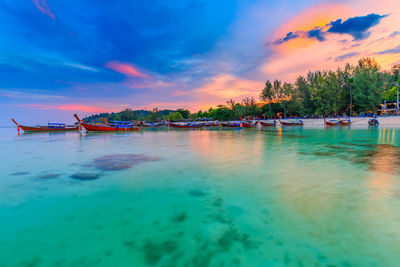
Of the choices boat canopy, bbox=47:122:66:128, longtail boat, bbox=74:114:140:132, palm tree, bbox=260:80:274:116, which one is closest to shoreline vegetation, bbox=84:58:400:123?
palm tree, bbox=260:80:274:116

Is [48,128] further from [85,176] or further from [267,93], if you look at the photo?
[267,93]

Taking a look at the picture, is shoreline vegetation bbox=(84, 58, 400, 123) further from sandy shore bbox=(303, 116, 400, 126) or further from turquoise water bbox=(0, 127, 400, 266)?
turquoise water bbox=(0, 127, 400, 266)

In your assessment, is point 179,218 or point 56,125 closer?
point 179,218

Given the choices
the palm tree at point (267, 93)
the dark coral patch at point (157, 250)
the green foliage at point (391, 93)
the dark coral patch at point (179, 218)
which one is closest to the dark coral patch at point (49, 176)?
the dark coral patch at point (179, 218)

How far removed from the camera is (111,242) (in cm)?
306

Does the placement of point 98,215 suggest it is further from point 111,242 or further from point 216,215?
point 216,215

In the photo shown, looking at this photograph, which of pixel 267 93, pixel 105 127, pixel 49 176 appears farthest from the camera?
pixel 267 93

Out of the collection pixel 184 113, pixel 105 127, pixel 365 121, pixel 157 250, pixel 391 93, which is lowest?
pixel 365 121

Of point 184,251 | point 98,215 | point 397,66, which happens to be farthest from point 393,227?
point 397,66

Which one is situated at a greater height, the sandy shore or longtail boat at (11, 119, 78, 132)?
longtail boat at (11, 119, 78, 132)

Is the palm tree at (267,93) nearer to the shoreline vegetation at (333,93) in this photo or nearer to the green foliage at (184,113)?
the shoreline vegetation at (333,93)

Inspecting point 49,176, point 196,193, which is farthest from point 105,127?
point 196,193

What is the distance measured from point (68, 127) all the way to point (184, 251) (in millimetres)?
62871

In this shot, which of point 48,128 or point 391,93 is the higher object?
point 391,93
